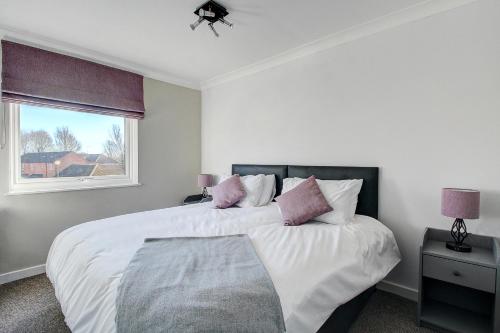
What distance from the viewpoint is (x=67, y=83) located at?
2812 millimetres

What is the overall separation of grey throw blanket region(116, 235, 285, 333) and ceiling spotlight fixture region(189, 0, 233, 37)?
1.96m

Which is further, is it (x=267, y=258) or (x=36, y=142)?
(x=36, y=142)

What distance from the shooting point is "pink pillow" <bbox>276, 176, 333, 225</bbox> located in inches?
86.1

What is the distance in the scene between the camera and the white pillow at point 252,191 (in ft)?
9.49

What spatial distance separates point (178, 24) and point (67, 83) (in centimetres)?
154

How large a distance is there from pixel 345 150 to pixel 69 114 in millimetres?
3272

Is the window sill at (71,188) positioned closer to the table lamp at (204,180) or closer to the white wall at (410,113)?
the table lamp at (204,180)

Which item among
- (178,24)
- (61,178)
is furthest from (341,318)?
(61,178)

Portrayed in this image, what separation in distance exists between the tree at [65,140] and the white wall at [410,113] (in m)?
2.57

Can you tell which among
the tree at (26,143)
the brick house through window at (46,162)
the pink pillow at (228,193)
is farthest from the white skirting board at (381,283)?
the pink pillow at (228,193)

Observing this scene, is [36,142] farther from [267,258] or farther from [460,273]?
[460,273]

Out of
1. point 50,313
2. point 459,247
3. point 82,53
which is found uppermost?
Result: point 82,53

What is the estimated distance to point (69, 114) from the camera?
299cm

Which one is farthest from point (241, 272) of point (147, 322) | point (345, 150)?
point (345, 150)
